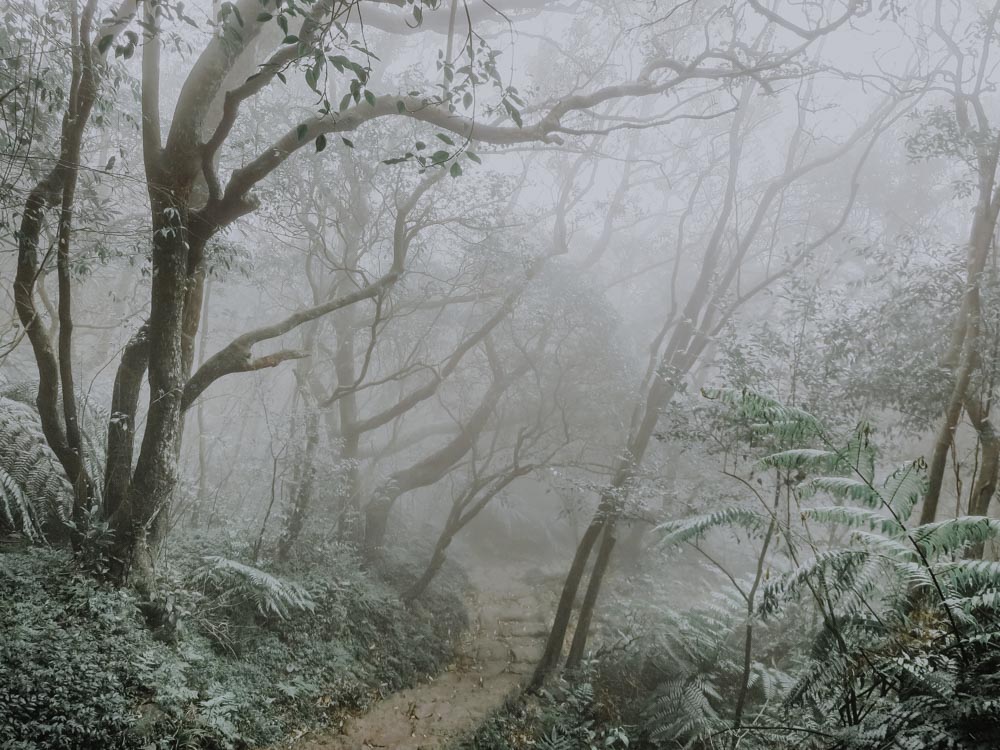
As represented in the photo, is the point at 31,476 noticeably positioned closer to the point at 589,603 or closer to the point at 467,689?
the point at 467,689

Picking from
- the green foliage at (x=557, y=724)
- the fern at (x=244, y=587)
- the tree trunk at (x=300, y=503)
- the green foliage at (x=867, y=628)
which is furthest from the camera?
the tree trunk at (x=300, y=503)

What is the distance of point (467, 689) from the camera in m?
7.82

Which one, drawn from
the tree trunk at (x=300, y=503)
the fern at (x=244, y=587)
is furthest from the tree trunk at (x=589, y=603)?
the tree trunk at (x=300, y=503)

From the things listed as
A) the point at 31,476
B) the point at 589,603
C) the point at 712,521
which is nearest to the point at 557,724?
the point at 589,603

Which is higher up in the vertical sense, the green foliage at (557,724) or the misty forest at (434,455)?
the misty forest at (434,455)

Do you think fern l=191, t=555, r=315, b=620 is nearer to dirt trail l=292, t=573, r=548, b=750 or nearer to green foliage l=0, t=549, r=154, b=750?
green foliage l=0, t=549, r=154, b=750

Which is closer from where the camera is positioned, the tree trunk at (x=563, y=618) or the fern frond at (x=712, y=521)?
the fern frond at (x=712, y=521)

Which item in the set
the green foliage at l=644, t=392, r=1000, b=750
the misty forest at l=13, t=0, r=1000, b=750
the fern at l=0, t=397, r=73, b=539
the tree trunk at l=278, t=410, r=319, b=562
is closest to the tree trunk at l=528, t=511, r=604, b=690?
the misty forest at l=13, t=0, r=1000, b=750

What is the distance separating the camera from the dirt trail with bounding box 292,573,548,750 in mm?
6016

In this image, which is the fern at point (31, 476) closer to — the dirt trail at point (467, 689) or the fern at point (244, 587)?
the fern at point (244, 587)

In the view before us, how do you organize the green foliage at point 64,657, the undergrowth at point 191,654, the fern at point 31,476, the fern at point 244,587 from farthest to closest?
the fern at point 244,587
the fern at point 31,476
the undergrowth at point 191,654
the green foliage at point 64,657

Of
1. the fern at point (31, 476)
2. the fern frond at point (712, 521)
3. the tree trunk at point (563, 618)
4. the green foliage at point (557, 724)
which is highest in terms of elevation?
the fern at point (31, 476)

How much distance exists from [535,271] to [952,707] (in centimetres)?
833

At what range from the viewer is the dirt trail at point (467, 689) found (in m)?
6.02
